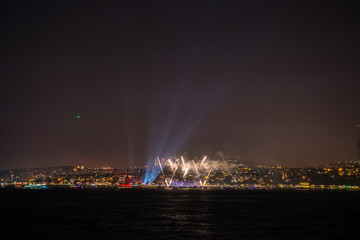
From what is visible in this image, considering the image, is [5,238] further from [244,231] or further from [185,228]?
[244,231]

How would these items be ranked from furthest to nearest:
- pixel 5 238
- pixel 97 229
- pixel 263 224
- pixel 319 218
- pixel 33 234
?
pixel 319 218 < pixel 263 224 < pixel 97 229 < pixel 33 234 < pixel 5 238

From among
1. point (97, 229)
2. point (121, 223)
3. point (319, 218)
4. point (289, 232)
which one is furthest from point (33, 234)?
point (319, 218)

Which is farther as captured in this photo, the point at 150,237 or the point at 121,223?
the point at 121,223

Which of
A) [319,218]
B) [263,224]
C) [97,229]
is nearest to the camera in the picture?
[97,229]

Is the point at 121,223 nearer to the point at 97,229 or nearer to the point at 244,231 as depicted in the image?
the point at 97,229

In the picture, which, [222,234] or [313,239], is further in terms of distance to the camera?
[222,234]

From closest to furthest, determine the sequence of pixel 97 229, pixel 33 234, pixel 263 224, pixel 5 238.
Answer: pixel 5 238 < pixel 33 234 < pixel 97 229 < pixel 263 224

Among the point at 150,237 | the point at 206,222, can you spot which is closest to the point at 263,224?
the point at 206,222

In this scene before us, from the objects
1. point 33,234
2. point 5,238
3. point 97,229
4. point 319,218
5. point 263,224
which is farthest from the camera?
point 319,218
